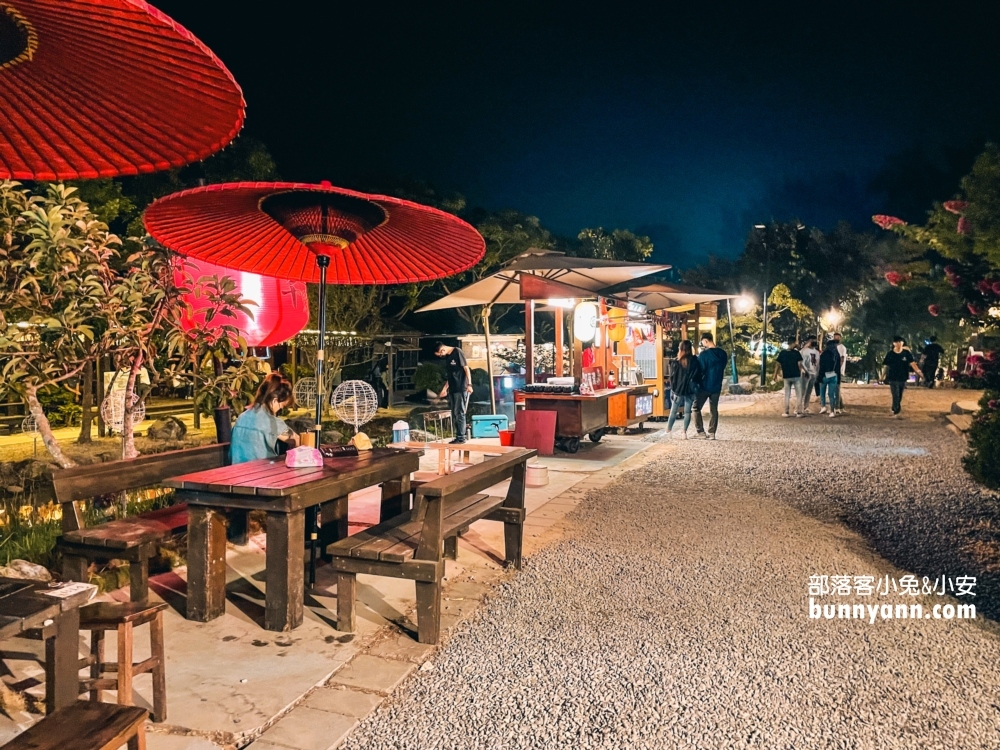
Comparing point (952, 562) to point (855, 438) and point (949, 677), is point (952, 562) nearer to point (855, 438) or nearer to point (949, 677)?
point (949, 677)

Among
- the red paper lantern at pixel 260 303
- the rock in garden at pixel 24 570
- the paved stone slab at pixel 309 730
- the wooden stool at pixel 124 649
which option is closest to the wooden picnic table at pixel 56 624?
the wooden stool at pixel 124 649

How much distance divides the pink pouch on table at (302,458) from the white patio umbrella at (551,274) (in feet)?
20.9

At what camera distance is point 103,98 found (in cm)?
215

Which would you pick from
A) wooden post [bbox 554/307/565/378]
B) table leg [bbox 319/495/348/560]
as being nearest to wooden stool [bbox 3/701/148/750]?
table leg [bbox 319/495/348/560]

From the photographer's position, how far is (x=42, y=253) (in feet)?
15.1

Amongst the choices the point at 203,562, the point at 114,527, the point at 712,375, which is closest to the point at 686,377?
the point at 712,375

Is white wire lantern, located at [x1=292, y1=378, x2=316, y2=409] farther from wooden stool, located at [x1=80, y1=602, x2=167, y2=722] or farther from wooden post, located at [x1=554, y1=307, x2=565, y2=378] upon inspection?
wooden stool, located at [x1=80, y1=602, x2=167, y2=722]

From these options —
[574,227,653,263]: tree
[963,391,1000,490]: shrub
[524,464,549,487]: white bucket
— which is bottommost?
[524,464,549,487]: white bucket

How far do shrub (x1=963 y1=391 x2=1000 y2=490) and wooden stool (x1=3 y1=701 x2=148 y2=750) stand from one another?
6471 mm

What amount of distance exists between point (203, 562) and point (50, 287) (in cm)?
251

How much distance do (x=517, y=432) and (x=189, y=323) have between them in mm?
5937

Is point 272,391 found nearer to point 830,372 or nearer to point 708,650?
point 708,650

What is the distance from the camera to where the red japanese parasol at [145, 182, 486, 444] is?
3.88 meters

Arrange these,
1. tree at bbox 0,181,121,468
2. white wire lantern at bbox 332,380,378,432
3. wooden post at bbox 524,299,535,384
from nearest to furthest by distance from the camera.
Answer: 1. tree at bbox 0,181,121,468
2. white wire lantern at bbox 332,380,378,432
3. wooden post at bbox 524,299,535,384
